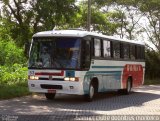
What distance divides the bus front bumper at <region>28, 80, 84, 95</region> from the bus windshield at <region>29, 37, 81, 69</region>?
0.65m

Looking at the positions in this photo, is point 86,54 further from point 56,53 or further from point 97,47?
point 97,47

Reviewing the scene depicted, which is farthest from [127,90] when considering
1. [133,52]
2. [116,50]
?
[116,50]

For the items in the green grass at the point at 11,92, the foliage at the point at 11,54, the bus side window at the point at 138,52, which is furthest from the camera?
A: the foliage at the point at 11,54

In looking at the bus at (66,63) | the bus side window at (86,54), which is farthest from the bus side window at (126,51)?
the bus side window at (86,54)

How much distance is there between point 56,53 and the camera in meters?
19.2

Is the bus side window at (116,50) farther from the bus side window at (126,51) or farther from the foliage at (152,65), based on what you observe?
the foliage at (152,65)

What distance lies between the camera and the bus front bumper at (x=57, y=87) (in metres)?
18.8

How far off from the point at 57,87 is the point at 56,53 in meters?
1.40

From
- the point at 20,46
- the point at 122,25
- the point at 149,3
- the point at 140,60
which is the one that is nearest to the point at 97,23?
the point at 122,25

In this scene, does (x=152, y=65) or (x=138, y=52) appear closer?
(x=138, y=52)

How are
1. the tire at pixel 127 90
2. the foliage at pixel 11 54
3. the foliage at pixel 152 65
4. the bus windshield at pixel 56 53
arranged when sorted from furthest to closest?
the foliage at pixel 152 65, the foliage at pixel 11 54, the tire at pixel 127 90, the bus windshield at pixel 56 53

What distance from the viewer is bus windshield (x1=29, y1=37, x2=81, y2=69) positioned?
1892 centimetres

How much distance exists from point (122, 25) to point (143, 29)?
2718 millimetres

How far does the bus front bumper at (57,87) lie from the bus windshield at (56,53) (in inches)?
25.4
